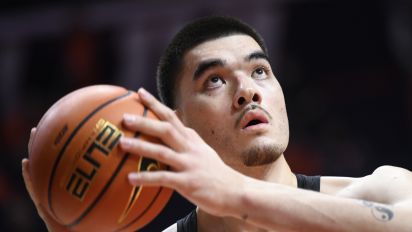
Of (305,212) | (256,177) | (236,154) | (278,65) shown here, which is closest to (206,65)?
(236,154)

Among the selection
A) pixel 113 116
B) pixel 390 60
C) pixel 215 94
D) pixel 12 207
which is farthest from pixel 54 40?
pixel 113 116

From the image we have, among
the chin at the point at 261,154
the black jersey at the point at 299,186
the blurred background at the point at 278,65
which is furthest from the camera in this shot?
the blurred background at the point at 278,65

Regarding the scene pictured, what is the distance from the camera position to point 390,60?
7.64m

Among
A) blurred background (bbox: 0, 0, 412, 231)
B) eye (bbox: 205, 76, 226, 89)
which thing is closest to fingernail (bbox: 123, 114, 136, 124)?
eye (bbox: 205, 76, 226, 89)

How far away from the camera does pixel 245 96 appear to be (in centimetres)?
365

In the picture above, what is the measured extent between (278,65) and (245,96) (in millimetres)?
4318

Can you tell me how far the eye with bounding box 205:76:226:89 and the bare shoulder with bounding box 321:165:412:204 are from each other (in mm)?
872

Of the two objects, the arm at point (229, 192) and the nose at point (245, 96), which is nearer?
the arm at point (229, 192)

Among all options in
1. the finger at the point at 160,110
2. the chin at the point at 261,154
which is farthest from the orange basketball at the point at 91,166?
→ the chin at the point at 261,154

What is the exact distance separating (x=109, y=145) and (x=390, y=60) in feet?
17.9

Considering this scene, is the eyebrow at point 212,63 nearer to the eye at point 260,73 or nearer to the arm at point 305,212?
the eye at point 260,73

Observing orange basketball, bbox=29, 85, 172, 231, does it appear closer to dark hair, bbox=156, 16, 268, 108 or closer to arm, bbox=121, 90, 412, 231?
arm, bbox=121, 90, 412, 231

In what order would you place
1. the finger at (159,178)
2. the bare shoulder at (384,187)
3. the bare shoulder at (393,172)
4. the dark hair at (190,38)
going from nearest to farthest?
the finger at (159,178), the bare shoulder at (384,187), the bare shoulder at (393,172), the dark hair at (190,38)

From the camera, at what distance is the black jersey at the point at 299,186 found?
3934mm
